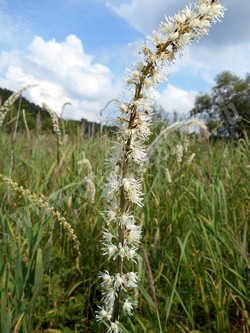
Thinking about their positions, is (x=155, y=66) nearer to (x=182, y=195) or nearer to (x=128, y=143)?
(x=128, y=143)

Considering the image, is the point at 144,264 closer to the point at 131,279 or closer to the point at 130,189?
the point at 131,279

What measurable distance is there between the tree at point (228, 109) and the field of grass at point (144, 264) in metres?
0.84

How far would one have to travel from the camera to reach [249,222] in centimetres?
385

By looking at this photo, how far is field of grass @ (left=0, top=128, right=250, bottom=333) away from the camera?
2307 mm

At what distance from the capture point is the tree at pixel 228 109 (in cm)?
479

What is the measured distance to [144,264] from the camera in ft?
8.29

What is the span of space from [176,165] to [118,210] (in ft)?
11.4

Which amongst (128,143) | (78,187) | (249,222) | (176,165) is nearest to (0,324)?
(128,143)

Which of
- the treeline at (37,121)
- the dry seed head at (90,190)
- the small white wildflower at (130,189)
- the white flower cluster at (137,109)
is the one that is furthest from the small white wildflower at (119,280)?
the treeline at (37,121)

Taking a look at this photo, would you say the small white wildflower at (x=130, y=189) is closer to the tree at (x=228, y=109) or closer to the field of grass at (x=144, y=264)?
the field of grass at (x=144, y=264)

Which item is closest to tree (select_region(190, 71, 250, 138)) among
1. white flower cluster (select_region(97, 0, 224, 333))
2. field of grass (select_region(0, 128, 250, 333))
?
field of grass (select_region(0, 128, 250, 333))

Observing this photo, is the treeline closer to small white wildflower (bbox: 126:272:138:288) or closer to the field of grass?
the field of grass

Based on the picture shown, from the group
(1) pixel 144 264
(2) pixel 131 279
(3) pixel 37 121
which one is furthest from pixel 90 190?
(3) pixel 37 121

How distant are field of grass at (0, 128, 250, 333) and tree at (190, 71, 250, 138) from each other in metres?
0.84
